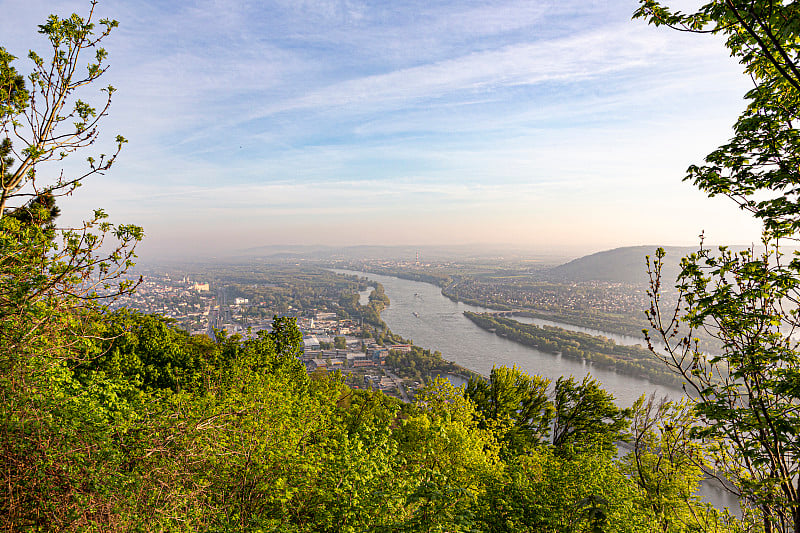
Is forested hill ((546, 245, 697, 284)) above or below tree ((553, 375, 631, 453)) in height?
above

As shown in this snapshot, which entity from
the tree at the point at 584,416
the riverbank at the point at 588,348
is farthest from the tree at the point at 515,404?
the riverbank at the point at 588,348

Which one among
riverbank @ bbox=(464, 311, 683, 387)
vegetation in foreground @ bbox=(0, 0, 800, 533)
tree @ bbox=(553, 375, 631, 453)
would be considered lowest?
riverbank @ bbox=(464, 311, 683, 387)

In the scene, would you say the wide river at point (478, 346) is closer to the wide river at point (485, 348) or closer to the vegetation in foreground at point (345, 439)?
the wide river at point (485, 348)

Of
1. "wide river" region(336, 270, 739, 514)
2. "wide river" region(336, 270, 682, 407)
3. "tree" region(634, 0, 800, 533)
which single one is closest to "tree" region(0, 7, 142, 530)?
"tree" region(634, 0, 800, 533)

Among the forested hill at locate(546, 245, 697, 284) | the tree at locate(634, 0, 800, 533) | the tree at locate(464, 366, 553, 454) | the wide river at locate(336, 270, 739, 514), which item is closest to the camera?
the tree at locate(634, 0, 800, 533)

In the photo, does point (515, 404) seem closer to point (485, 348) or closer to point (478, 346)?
point (485, 348)

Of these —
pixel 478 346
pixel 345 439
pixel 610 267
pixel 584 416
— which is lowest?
pixel 478 346

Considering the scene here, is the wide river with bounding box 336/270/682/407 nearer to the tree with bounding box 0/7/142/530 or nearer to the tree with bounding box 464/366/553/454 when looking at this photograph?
the tree with bounding box 464/366/553/454

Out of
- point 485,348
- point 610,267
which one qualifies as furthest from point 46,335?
point 610,267

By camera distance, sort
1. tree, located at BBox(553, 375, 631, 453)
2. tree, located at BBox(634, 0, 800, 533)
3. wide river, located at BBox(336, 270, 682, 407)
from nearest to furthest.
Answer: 1. tree, located at BBox(634, 0, 800, 533)
2. tree, located at BBox(553, 375, 631, 453)
3. wide river, located at BBox(336, 270, 682, 407)
